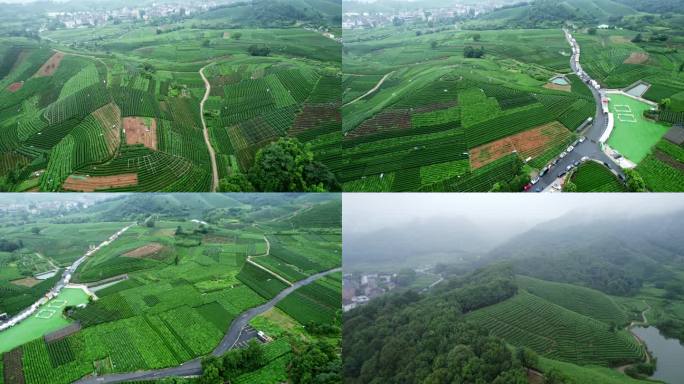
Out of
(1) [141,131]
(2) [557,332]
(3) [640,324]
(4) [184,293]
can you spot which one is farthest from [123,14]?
(3) [640,324]

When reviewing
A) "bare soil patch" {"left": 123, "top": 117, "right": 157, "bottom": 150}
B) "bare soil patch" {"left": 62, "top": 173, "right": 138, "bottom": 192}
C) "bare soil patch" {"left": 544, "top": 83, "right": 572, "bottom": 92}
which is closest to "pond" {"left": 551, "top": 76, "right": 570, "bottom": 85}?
"bare soil patch" {"left": 544, "top": 83, "right": 572, "bottom": 92}

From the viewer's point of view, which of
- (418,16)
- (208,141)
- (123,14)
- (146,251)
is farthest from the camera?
(123,14)

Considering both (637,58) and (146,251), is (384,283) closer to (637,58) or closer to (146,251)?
(146,251)

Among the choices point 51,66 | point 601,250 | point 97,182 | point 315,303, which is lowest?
point 315,303

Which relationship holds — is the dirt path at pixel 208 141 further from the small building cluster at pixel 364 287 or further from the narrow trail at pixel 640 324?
the narrow trail at pixel 640 324

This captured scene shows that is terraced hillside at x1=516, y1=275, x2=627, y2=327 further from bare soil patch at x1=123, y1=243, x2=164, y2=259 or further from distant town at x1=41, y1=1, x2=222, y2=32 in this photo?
distant town at x1=41, y1=1, x2=222, y2=32

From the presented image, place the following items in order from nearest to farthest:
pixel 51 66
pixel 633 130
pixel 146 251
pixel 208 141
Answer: pixel 633 130
pixel 146 251
pixel 208 141
pixel 51 66
